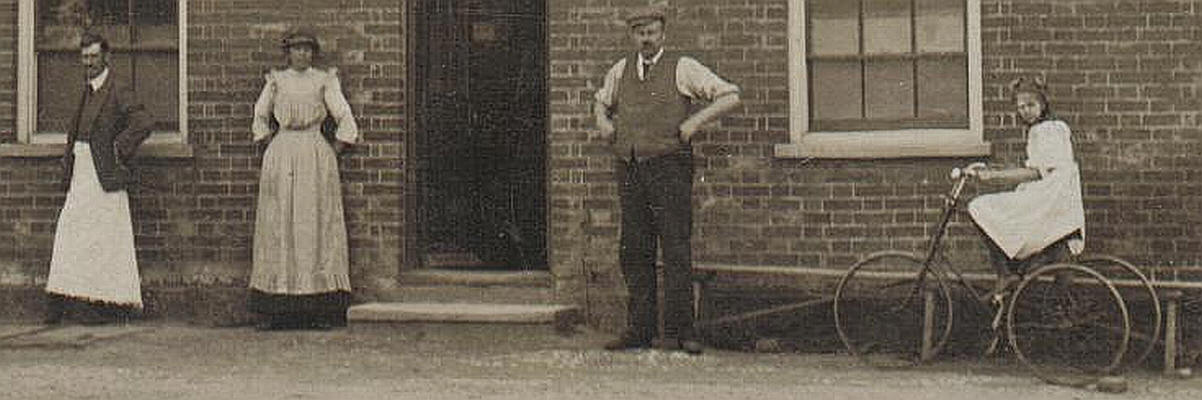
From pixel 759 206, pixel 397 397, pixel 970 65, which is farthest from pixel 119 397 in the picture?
pixel 970 65

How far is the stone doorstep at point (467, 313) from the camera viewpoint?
8922 millimetres

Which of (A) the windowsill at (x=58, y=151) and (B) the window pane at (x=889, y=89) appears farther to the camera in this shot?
(A) the windowsill at (x=58, y=151)

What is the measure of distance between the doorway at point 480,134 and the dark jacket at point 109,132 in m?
1.85

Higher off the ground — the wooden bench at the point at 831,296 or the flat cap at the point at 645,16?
the flat cap at the point at 645,16

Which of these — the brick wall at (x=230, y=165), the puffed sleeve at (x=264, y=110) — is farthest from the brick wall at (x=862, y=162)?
the puffed sleeve at (x=264, y=110)

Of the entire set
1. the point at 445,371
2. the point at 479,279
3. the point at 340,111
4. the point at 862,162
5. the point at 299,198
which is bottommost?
the point at 445,371

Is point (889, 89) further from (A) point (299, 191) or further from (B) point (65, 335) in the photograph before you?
(B) point (65, 335)

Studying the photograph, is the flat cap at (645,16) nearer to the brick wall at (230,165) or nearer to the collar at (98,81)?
the brick wall at (230,165)

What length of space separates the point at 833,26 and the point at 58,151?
206 inches

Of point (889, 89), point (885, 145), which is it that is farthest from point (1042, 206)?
point (889, 89)

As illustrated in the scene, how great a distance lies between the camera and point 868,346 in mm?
8375

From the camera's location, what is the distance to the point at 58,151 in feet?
32.1

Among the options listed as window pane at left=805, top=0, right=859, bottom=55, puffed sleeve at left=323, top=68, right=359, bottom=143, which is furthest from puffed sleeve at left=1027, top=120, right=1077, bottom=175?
puffed sleeve at left=323, top=68, right=359, bottom=143

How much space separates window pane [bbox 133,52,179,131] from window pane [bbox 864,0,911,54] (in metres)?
4.67
